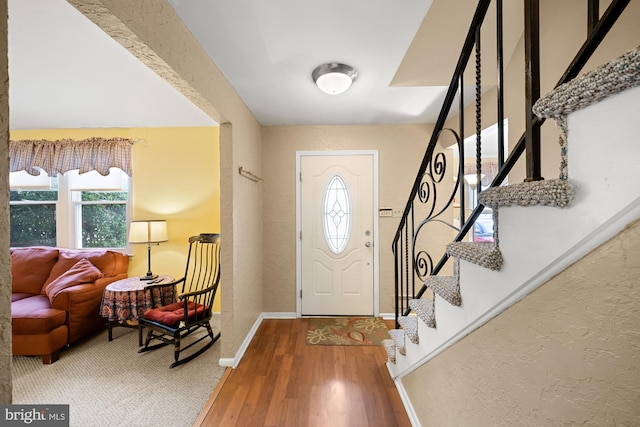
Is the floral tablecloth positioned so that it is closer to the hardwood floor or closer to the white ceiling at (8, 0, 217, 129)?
the hardwood floor

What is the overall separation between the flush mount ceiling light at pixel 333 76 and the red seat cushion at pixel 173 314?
2.24 meters

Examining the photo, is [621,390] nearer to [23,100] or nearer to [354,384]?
[354,384]

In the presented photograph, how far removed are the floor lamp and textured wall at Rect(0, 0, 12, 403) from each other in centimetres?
244

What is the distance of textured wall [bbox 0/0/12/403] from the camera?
65 centimetres

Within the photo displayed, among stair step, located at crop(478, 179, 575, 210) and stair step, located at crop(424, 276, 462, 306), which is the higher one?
stair step, located at crop(478, 179, 575, 210)

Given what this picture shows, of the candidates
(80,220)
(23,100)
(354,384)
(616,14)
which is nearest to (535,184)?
(616,14)

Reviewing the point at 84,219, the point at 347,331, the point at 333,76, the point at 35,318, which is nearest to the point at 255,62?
the point at 333,76

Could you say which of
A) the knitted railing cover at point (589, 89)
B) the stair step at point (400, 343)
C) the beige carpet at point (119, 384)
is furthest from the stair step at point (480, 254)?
the beige carpet at point (119, 384)

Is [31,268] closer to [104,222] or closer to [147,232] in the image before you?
[104,222]

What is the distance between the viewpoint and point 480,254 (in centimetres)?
87

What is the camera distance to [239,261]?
2.45 metres

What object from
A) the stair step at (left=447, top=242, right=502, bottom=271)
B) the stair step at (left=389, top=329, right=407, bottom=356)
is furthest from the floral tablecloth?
the stair step at (left=447, top=242, right=502, bottom=271)

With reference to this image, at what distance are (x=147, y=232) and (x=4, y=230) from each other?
2.60m

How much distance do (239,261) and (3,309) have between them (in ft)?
5.91
